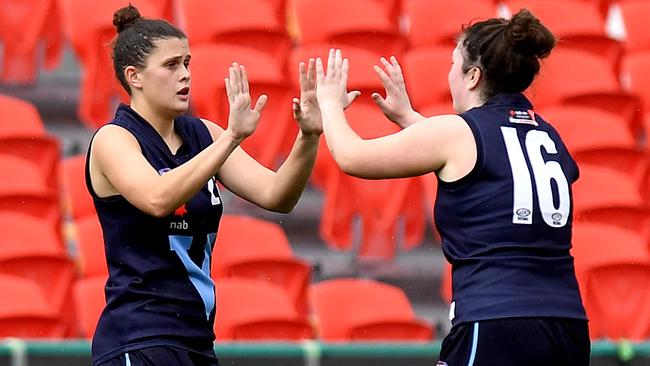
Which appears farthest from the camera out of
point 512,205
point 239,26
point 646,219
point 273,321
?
point 239,26

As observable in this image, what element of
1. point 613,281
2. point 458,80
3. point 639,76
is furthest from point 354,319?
point 639,76

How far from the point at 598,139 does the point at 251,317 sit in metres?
2.47

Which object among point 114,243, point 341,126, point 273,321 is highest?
point 341,126

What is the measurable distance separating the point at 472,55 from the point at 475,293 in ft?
2.01

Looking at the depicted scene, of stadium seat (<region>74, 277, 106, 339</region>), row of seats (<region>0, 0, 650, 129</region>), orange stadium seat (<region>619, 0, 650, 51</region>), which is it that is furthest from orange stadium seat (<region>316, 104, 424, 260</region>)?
orange stadium seat (<region>619, 0, 650, 51</region>)

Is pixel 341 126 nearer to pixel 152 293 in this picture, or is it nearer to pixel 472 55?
pixel 472 55

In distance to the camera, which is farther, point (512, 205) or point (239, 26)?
point (239, 26)

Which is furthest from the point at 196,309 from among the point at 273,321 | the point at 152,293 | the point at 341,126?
the point at 273,321

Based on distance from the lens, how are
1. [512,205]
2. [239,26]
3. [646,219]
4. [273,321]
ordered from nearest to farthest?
[512,205] < [273,321] < [646,219] < [239,26]

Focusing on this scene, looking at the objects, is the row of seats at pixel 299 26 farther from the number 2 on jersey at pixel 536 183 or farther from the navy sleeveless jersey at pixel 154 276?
the number 2 on jersey at pixel 536 183

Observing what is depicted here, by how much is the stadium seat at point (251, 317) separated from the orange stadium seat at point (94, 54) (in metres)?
1.75

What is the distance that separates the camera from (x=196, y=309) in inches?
158

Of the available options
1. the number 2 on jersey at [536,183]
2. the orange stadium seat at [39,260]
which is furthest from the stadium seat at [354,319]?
the number 2 on jersey at [536,183]

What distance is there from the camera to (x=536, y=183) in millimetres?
3840
